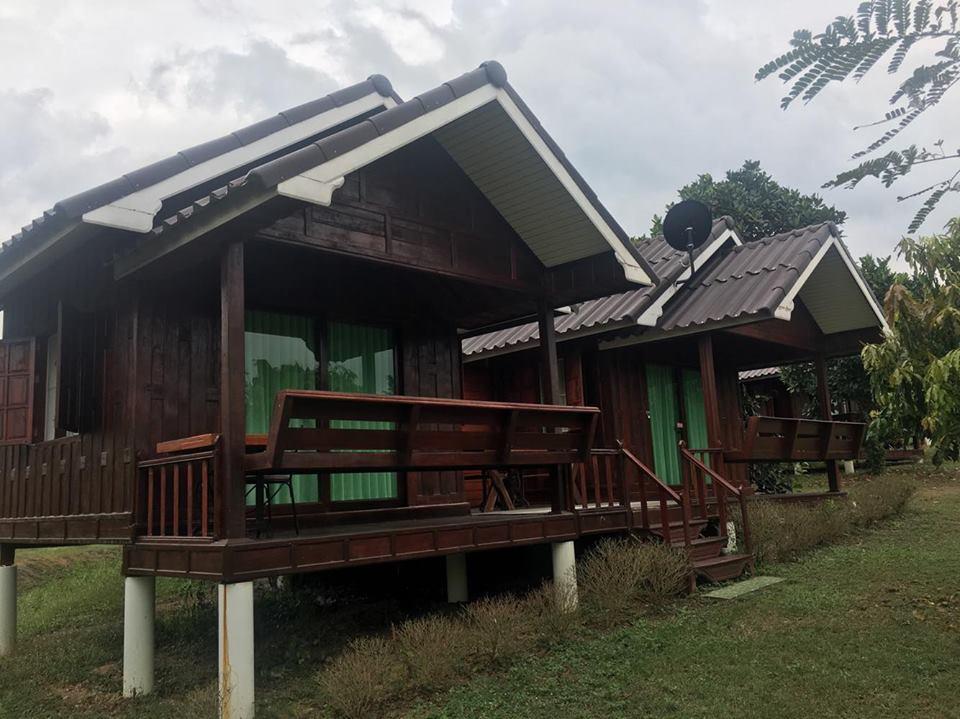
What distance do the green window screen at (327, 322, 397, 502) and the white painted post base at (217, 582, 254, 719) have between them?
9.60ft

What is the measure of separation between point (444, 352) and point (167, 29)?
23.9ft

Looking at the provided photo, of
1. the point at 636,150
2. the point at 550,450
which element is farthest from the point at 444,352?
the point at 636,150

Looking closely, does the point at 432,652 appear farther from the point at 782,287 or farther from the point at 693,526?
the point at 782,287

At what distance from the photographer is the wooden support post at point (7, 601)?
9.59 m

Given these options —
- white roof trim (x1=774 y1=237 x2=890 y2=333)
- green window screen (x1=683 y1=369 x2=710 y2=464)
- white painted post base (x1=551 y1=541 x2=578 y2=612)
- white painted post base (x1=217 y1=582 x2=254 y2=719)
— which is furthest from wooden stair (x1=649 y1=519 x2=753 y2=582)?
green window screen (x1=683 y1=369 x2=710 y2=464)

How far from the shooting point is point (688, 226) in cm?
1341

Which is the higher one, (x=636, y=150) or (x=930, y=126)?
(x=636, y=150)

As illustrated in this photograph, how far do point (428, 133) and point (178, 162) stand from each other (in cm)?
221

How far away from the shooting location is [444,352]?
10.2 meters

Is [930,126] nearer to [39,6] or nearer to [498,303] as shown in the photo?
[498,303]

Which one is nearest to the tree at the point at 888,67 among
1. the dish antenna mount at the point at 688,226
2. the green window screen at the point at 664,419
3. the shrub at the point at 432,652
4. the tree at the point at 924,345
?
the tree at the point at 924,345

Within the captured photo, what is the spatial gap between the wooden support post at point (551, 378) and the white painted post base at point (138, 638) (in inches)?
157

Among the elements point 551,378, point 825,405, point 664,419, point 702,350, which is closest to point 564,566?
point 551,378

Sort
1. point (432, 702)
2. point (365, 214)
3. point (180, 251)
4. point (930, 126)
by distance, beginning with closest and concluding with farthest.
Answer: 1. point (930, 126)
2. point (432, 702)
3. point (180, 251)
4. point (365, 214)
